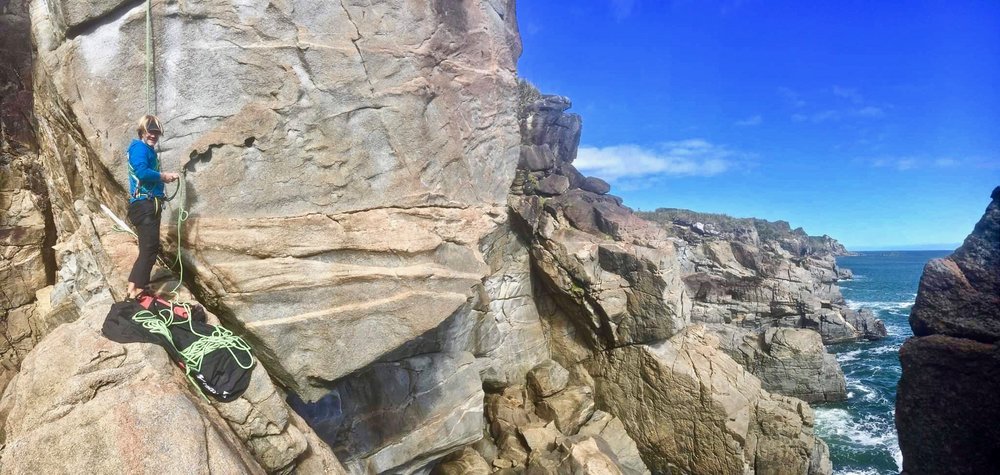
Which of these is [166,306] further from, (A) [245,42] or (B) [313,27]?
(B) [313,27]

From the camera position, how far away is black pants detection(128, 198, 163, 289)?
5.93m

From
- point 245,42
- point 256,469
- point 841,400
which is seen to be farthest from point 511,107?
point 841,400

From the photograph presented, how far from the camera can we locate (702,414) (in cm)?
1316

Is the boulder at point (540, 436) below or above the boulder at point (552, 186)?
below

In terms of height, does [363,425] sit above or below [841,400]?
above

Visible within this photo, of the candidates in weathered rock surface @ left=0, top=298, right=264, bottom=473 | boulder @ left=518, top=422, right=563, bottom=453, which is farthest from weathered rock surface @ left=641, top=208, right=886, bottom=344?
weathered rock surface @ left=0, top=298, right=264, bottom=473

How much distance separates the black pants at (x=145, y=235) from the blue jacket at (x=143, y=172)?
0.14 m

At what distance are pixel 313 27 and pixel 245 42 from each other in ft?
3.72

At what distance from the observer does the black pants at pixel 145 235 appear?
5.93 metres

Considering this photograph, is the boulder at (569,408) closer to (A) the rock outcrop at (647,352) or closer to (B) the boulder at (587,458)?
(A) the rock outcrop at (647,352)

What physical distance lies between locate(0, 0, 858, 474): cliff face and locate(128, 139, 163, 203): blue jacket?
0.69 m

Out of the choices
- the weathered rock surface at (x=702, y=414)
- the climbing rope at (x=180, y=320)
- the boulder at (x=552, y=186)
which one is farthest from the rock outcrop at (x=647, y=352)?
the climbing rope at (x=180, y=320)

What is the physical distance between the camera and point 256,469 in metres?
5.25

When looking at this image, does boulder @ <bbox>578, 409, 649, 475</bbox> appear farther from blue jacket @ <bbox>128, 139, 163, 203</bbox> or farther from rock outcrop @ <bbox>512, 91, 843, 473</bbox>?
blue jacket @ <bbox>128, 139, 163, 203</bbox>
